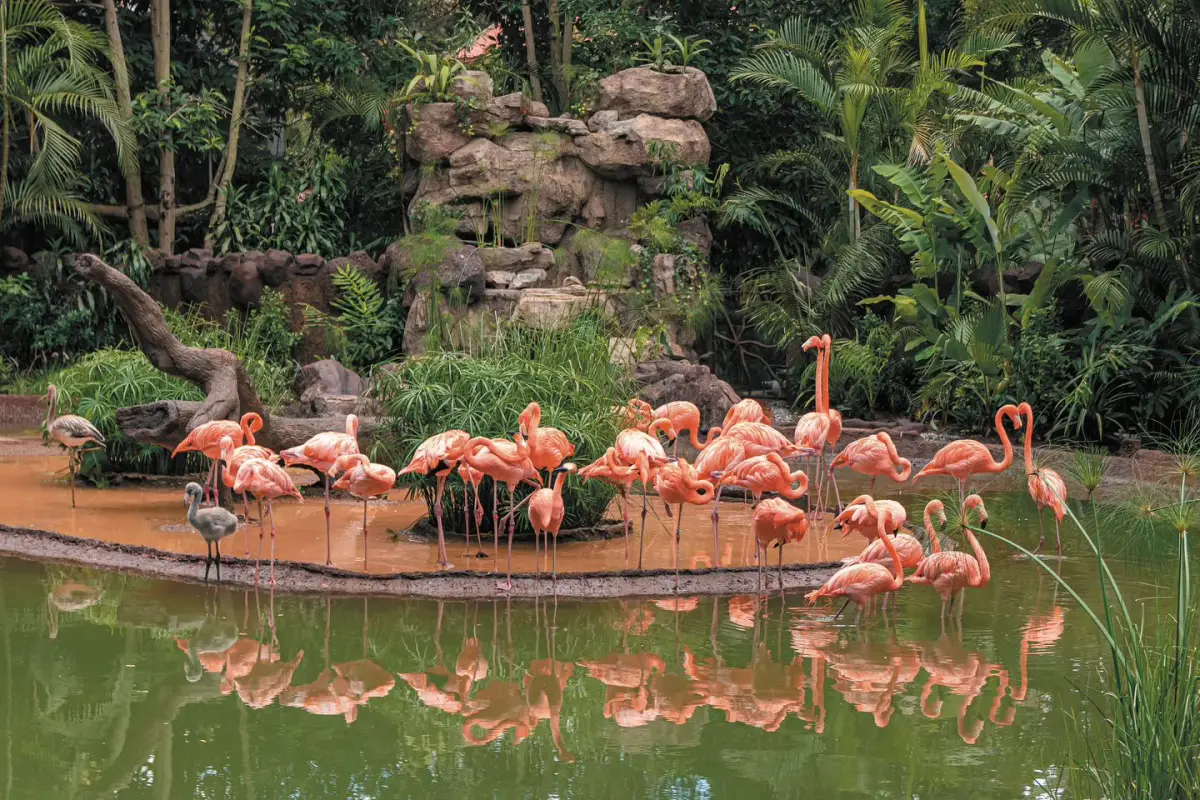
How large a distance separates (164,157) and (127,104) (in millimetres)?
738

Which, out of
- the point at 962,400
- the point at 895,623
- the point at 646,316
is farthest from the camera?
the point at 646,316

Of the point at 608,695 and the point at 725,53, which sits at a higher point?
the point at 725,53

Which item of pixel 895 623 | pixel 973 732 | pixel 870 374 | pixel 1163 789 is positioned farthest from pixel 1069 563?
pixel 870 374

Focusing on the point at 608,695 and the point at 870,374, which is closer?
the point at 608,695

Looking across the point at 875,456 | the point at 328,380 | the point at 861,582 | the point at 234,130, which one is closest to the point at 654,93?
the point at 234,130

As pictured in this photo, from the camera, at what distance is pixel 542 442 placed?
689cm

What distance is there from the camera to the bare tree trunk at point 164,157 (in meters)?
15.6

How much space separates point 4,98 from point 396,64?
5.03m

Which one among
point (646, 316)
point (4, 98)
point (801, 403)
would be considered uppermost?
point (4, 98)

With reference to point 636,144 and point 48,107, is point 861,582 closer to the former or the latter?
point 636,144

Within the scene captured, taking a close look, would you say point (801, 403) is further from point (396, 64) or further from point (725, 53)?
point (396, 64)

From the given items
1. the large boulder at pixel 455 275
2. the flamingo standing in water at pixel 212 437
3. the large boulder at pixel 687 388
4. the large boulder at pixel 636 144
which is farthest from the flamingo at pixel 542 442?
the large boulder at pixel 636 144

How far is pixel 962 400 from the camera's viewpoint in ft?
39.6

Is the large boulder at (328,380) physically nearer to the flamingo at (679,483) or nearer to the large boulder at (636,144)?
the large boulder at (636,144)
